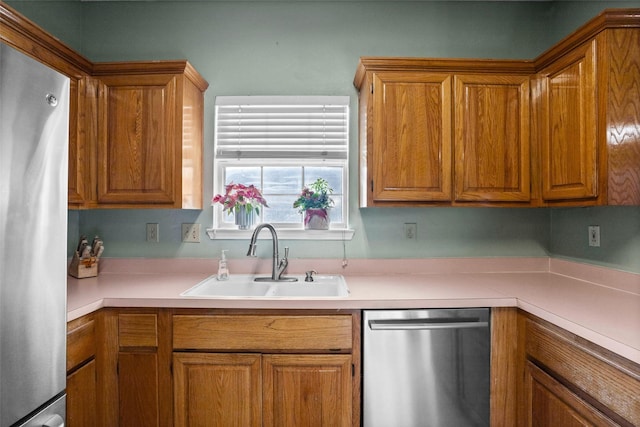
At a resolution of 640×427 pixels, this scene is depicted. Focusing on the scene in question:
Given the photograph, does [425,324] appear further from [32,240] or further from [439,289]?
[32,240]

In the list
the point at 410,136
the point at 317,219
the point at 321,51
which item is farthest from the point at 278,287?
the point at 321,51

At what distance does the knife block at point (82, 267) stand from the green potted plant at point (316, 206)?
48.4 inches

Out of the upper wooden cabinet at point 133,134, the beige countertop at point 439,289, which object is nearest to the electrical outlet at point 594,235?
the beige countertop at point 439,289

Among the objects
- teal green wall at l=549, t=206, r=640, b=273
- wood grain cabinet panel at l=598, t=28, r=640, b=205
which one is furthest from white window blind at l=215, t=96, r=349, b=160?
teal green wall at l=549, t=206, r=640, b=273

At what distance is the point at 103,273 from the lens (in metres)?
2.17

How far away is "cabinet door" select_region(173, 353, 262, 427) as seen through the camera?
59.9 inches

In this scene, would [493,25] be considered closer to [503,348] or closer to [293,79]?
[293,79]

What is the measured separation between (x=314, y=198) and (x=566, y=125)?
131 centimetres

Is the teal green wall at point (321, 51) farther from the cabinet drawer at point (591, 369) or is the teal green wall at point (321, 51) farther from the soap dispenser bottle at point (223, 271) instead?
the cabinet drawer at point (591, 369)

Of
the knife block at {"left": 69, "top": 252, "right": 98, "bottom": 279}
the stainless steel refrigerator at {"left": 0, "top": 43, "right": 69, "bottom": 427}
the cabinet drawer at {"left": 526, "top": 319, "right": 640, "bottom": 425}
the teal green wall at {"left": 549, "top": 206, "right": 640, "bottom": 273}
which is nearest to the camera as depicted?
the stainless steel refrigerator at {"left": 0, "top": 43, "right": 69, "bottom": 427}

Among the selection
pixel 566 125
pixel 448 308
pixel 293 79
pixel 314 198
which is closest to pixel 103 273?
pixel 314 198

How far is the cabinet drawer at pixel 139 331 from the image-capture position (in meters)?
1.56

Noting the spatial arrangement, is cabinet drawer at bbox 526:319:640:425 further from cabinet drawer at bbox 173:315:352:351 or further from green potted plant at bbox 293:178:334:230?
green potted plant at bbox 293:178:334:230

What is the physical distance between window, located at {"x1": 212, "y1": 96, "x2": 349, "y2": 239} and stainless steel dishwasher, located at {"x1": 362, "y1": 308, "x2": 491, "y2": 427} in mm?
795
